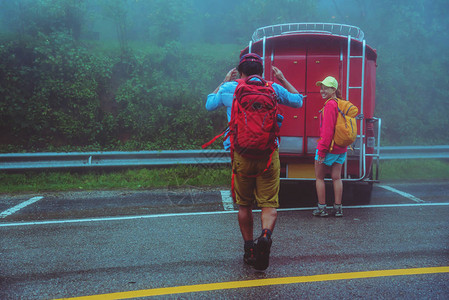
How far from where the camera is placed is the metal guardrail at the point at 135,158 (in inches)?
368

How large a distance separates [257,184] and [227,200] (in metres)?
3.50

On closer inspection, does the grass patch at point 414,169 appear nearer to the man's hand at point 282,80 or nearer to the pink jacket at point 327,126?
the pink jacket at point 327,126

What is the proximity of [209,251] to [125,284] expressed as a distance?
3.78 feet

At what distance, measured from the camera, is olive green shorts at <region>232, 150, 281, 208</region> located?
389 cm

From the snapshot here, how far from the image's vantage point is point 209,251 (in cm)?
470

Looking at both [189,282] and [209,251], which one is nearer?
[189,282]

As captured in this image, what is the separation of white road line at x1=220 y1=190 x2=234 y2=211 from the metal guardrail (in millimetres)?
2131

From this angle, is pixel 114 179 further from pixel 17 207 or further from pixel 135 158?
pixel 17 207

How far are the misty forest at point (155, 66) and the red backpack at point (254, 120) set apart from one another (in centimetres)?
849

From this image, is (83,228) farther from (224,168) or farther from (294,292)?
(224,168)

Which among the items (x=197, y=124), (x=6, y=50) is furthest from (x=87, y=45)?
(x=197, y=124)

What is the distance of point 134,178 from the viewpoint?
9594 mm

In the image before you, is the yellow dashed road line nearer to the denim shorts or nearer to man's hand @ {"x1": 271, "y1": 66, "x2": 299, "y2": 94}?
man's hand @ {"x1": 271, "y1": 66, "x2": 299, "y2": 94}

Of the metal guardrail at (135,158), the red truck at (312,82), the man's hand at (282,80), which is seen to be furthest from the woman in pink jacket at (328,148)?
the metal guardrail at (135,158)
